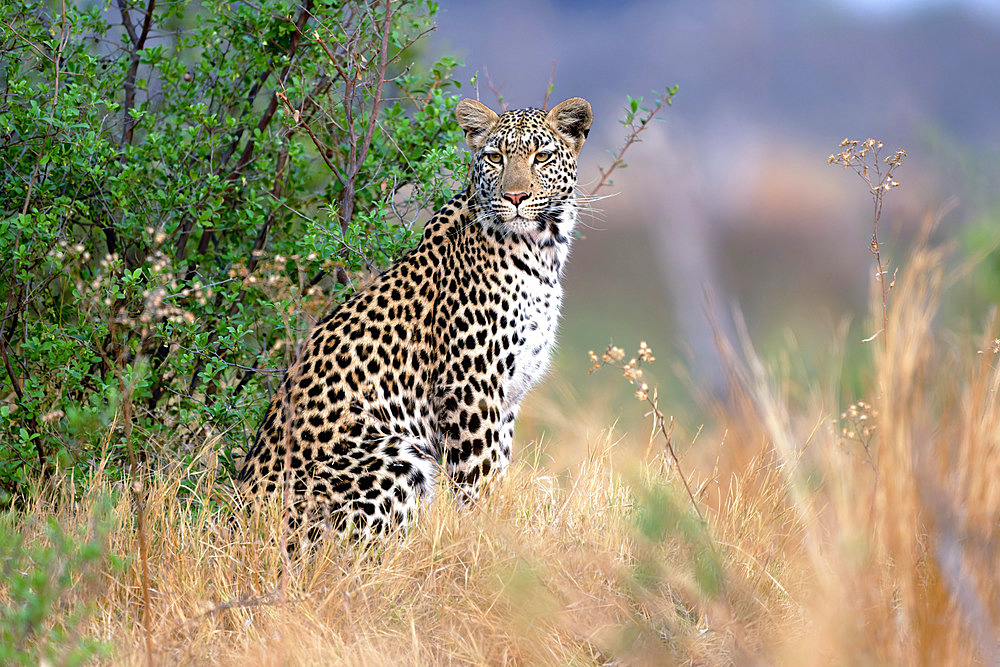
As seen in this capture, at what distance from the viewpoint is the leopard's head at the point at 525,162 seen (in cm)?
527

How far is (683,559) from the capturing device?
4.04 m

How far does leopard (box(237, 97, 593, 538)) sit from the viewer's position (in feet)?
15.4

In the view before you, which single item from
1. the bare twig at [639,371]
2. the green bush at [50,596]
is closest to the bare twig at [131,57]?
the green bush at [50,596]

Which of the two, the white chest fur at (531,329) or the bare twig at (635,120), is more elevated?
the bare twig at (635,120)

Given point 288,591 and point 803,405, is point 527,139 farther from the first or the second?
point 803,405

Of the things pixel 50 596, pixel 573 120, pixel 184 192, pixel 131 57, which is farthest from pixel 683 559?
pixel 131 57

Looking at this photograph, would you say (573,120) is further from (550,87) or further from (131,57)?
(131,57)

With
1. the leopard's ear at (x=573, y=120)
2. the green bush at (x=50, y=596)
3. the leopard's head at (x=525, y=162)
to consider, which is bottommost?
the green bush at (x=50, y=596)

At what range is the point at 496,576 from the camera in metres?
3.89

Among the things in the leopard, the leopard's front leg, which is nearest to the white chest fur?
the leopard

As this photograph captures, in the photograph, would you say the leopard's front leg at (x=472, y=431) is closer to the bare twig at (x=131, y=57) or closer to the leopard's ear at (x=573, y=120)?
the leopard's ear at (x=573, y=120)

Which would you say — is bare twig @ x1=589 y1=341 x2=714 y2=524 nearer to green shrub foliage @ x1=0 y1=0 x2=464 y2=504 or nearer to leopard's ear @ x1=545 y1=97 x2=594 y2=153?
leopard's ear @ x1=545 y1=97 x2=594 y2=153

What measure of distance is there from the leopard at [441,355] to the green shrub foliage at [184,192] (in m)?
0.62

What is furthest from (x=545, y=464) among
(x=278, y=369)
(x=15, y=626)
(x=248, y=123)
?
(x=15, y=626)
